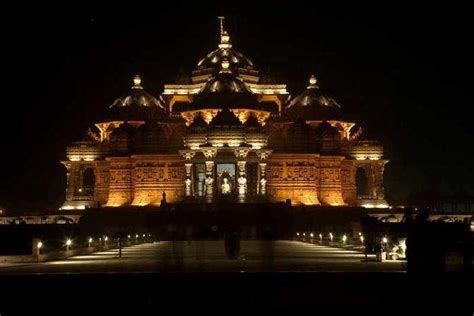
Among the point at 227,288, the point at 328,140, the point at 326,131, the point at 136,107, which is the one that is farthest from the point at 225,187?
the point at 227,288

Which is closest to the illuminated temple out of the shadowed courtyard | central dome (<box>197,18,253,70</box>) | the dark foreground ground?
central dome (<box>197,18,253,70</box>)

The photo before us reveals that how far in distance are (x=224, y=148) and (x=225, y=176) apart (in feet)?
16.0

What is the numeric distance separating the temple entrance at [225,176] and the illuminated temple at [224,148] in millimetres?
63

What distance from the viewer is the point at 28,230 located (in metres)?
60.4

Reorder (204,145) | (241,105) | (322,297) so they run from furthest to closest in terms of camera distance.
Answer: (241,105) → (204,145) → (322,297)

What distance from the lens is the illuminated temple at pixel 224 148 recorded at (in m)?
73.5

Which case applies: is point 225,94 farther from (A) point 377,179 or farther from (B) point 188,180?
(A) point 377,179

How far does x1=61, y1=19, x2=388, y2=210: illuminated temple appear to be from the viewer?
241 ft

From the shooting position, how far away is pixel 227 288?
87.3 feet

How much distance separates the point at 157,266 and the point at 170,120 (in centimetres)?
4710

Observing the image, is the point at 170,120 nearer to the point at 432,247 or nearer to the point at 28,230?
the point at 28,230

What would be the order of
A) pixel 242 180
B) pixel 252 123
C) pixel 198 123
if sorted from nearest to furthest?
pixel 242 180
pixel 198 123
pixel 252 123

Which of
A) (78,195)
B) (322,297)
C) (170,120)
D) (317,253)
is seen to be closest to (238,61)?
(170,120)

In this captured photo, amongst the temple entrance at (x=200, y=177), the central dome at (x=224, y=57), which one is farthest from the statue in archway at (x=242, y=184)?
the central dome at (x=224, y=57)
